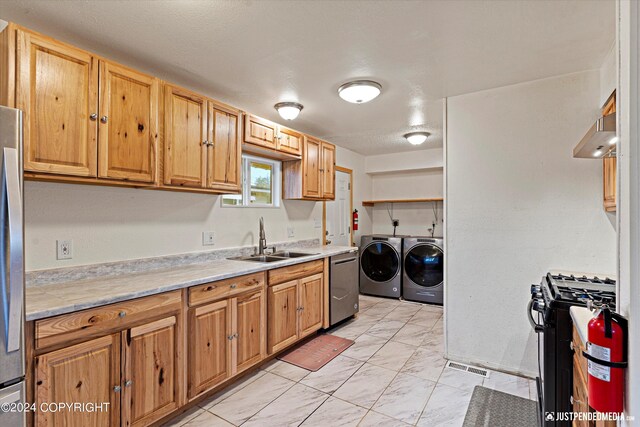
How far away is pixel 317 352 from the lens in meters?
2.94

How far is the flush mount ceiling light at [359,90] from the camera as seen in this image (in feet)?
A: 8.03

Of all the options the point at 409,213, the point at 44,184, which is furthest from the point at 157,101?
the point at 409,213

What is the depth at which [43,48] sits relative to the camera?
162 centimetres

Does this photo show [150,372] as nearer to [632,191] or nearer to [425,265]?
[632,191]

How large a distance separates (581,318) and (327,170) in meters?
2.95

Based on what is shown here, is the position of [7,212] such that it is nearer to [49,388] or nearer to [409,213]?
[49,388]

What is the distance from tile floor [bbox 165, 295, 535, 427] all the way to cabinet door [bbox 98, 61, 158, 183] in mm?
1588

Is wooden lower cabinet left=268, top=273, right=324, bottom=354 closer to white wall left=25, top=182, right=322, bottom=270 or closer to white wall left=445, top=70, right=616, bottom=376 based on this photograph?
white wall left=25, top=182, right=322, bottom=270

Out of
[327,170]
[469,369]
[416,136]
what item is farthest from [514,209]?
[327,170]

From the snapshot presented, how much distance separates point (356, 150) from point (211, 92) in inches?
110

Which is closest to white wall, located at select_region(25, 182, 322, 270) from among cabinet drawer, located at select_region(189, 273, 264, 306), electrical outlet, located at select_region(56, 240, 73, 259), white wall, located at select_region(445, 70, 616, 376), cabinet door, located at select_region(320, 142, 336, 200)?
electrical outlet, located at select_region(56, 240, 73, 259)

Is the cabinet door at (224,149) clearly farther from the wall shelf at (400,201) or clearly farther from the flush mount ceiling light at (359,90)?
the wall shelf at (400,201)

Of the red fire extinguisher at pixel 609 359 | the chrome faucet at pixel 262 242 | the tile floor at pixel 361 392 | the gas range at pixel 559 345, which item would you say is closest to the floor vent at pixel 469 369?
the tile floor at pixel 361 392

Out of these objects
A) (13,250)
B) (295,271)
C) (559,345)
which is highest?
(13,250)
